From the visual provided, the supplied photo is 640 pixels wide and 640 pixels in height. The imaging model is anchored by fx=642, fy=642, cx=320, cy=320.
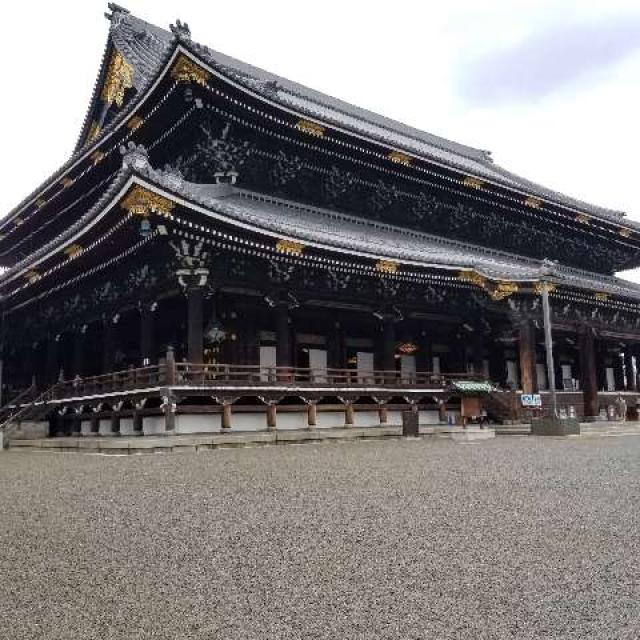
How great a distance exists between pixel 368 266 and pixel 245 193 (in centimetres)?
484

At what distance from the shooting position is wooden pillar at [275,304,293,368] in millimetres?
19047

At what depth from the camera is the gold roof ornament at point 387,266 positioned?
1910cm

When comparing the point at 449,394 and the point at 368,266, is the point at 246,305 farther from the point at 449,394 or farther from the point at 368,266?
the point at 449,394

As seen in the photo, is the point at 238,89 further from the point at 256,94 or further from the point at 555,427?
the point at 555,427

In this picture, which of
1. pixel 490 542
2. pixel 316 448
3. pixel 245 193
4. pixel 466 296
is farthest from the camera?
pixel 466 296

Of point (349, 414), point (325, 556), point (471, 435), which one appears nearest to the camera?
point (325, 556)

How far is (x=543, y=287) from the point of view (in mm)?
20672

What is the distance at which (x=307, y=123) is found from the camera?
20.4m

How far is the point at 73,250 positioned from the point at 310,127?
830 centimetres

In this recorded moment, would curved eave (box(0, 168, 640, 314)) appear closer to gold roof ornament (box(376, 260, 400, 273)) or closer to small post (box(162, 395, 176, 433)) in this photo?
gold roof ornament (box(376, 260, 400, 273))

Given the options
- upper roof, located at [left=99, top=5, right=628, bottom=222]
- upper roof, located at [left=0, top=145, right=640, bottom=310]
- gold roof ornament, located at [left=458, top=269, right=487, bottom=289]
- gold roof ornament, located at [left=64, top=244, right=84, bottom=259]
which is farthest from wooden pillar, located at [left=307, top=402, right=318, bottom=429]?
upper roof, located at [left=99, top=5, right=628, bottom=222]

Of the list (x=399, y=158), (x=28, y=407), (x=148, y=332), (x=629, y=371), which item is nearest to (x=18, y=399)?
(x=28, y=407)

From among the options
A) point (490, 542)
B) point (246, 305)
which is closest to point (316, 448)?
point (246, 305)

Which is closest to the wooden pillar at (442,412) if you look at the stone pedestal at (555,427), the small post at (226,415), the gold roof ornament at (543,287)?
the stone pedestal at (555,427)
